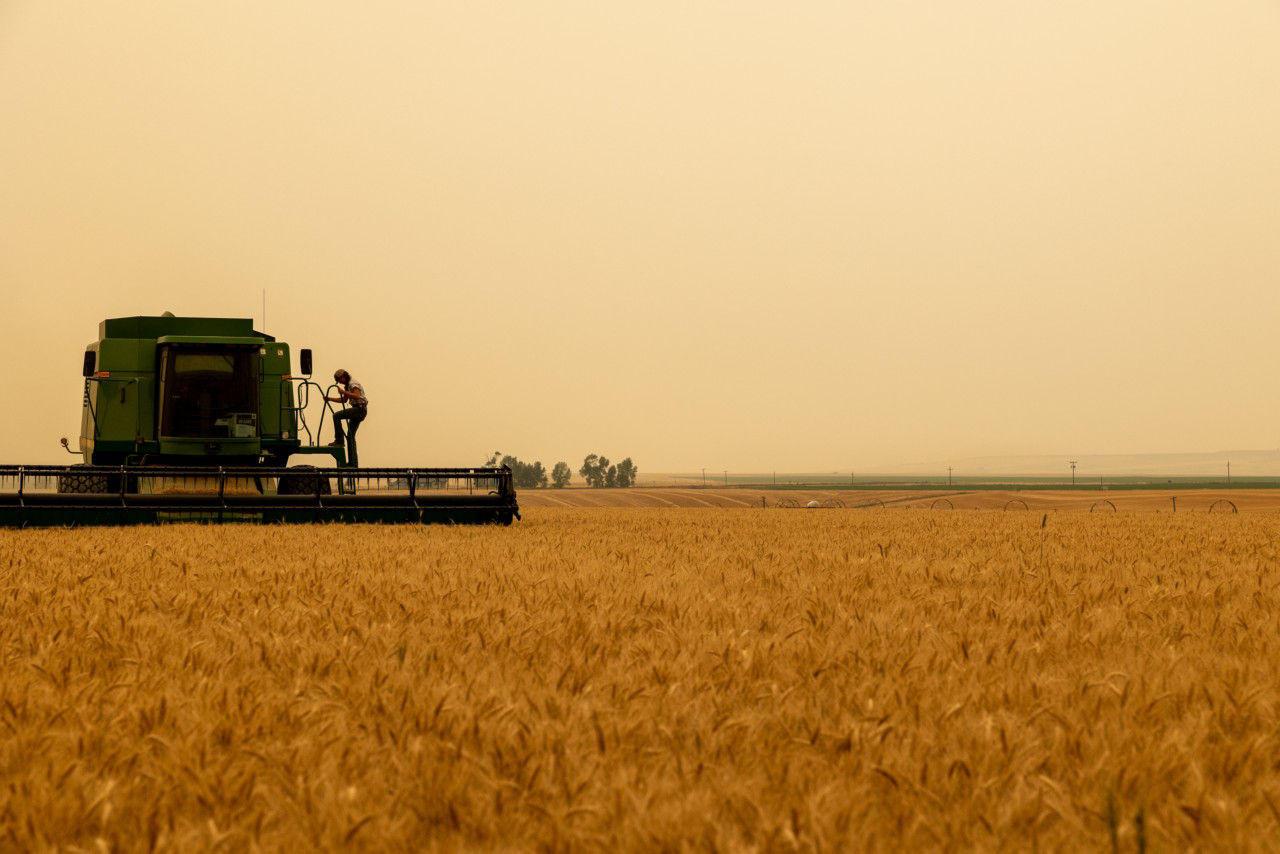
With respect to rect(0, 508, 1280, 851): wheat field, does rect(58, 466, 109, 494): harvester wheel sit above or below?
above

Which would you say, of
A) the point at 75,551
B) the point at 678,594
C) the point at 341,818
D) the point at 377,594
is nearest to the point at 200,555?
the point at 75,551

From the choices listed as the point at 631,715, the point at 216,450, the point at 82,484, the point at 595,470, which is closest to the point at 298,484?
the point at 216,450

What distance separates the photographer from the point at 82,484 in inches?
639

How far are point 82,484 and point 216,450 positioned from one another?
203 centimetres

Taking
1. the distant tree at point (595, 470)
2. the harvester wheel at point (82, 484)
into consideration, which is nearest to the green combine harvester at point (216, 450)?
the harvester wheel at point (82, 484)

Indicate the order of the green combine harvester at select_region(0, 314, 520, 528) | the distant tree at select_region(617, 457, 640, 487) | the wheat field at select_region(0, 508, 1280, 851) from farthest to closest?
the distant tree at select_region(617, 457, 640, 487), the green combine harvester at select_region(0, 314, 520, 528), the wheat field at select_region(0, 508, 1280, 851)

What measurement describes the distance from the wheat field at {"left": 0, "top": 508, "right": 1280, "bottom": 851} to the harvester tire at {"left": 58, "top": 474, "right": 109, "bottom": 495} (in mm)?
9264

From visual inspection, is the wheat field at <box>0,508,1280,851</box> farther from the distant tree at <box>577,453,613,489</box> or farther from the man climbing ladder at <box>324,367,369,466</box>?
the distant tree at <box>577,453,613,489</box>

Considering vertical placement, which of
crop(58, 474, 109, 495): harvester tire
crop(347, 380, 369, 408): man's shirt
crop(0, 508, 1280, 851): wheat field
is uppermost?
crop(347, 380, 369, 408): man's shirt

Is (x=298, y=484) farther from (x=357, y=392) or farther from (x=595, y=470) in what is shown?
(x=595, y=470)

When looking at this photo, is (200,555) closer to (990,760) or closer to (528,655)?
(528,655)

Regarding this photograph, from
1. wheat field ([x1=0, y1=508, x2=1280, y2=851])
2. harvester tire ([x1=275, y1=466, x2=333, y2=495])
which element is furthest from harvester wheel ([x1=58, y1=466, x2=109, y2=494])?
wheat field ([x1=0, y1=508, x2=1280, y2=851])

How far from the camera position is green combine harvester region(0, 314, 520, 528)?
1578 centimetres

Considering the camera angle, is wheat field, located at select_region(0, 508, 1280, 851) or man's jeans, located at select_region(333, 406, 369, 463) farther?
man's jeans, located at select_region(333, 406, 369, 463)
